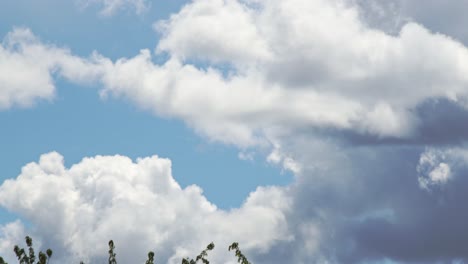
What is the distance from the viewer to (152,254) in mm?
30672

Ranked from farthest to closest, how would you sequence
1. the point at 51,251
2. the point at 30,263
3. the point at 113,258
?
the point at 113,258, the point at 30,263, the point at 51,251

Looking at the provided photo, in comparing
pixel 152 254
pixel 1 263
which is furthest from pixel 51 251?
pixel 152 254

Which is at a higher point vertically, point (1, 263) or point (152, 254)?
point (152, 254)

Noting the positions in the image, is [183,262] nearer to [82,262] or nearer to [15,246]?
[82,262]

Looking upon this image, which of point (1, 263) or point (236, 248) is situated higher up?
point (236, 248)

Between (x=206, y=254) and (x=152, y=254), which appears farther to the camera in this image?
(x=206, y=254)

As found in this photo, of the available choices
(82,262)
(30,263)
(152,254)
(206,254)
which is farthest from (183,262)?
(30,263)

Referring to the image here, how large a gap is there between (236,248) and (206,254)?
1662 mm

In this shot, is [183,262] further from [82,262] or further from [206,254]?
[82,262]

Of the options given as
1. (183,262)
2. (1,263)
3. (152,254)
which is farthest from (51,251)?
(183,262)

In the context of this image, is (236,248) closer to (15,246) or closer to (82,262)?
(82,262)

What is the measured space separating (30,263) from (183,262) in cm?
794

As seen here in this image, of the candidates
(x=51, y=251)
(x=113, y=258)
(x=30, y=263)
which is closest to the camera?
(x=51, y=251)

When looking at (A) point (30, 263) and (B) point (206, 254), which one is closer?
(A) point (30, 263)
